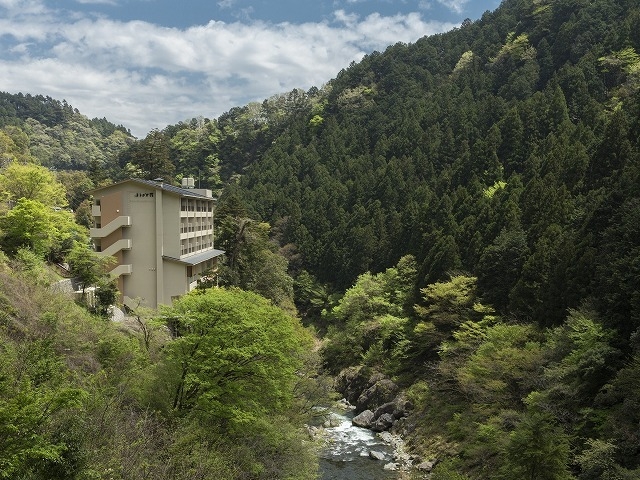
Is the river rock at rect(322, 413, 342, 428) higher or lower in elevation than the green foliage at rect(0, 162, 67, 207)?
lower

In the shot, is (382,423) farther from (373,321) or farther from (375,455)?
(373,321)

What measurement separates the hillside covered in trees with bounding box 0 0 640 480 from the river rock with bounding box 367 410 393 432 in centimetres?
228

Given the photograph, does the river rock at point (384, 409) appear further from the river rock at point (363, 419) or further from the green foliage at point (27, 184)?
the green foliage at point (27, 184)

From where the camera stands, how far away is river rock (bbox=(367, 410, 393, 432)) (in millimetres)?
34156

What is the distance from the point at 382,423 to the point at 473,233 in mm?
17075

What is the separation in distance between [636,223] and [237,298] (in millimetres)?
Result: 17470

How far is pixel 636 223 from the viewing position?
22.4 metres

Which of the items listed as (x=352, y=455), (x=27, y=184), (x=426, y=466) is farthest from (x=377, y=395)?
(x=27, y=184)

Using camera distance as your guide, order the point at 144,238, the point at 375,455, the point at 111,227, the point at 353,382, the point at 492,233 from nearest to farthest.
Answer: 1. the point at 375,455
2. the point at 111,227
3. the point at 144,238
4. the point at 492,233
5. the point at 353,382

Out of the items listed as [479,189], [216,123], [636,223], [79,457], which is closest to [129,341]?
[79,457]

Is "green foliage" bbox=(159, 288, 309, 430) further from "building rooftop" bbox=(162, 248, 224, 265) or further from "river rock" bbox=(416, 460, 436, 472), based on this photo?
"building rooftop" bbox=(162, 248, 224, 265)

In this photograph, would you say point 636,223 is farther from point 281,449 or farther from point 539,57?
point 539,57

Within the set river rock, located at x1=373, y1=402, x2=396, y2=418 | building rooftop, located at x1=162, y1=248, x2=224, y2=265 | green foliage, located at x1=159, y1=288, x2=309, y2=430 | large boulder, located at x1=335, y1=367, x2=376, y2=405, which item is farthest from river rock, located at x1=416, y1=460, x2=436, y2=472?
building rooftop, located at x1=162, y1=248, x2=224, y2=265

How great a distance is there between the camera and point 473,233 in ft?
137
